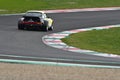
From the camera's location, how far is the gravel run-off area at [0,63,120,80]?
11.0 meters

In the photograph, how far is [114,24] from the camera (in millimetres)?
31438

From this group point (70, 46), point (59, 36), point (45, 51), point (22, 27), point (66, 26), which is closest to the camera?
point (45, 51)

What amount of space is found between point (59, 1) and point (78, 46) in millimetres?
26648

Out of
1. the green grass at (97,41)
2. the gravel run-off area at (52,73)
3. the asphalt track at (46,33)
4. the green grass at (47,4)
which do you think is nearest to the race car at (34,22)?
the asphalt track at (46,33)

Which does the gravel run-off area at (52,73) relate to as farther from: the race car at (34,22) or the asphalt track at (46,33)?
the race car at (34,22)

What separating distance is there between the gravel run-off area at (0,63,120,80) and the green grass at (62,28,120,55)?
592 centimetres

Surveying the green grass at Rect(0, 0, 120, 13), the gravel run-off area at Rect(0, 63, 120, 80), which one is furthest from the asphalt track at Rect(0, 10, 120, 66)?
the green grass at Rect(0, 0, 120, 13)

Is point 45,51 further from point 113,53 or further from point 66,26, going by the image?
point 66,26

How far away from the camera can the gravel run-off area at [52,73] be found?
11.0m

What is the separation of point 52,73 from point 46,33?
13.3 metres

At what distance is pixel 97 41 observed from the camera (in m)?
21.8

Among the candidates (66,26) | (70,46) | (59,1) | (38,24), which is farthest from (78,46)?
(59,1)

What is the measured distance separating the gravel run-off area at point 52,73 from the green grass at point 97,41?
5.92 m

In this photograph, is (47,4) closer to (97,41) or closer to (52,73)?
(97,41)
